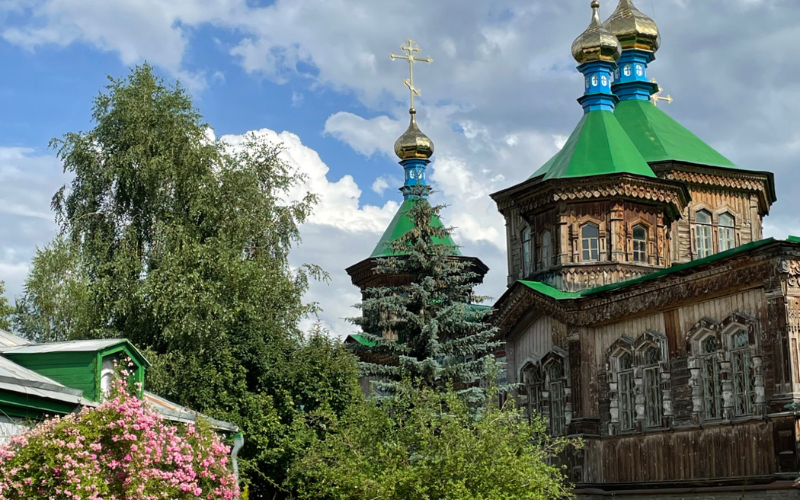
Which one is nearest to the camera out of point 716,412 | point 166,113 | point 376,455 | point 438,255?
point 376,455

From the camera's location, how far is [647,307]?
77.8 feet

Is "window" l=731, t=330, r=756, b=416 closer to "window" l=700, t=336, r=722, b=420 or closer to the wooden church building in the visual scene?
the wooden church building

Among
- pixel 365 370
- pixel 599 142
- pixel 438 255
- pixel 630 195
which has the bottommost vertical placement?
pixel 365 370

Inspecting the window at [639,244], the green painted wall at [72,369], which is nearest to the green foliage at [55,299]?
the green painted wall at [72,369]

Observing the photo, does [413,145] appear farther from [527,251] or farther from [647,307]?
[647,307]

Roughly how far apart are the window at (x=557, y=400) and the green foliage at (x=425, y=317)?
12.7ft

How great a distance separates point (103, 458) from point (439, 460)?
5.31 meters

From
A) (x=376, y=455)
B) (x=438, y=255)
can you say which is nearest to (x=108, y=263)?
(x=438, y=255)

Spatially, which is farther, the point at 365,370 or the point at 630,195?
the point at 630,195

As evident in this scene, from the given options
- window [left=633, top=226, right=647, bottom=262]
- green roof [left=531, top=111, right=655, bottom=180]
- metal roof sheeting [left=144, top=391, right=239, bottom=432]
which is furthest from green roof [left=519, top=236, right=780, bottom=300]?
metal roof sheeting [left=144, top=391, right=239, bottom=432]

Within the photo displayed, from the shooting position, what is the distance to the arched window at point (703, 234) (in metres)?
32.1

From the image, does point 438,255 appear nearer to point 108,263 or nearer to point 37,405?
point 108,263

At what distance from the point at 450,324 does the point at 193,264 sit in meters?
6.91

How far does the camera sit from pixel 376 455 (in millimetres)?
17594
